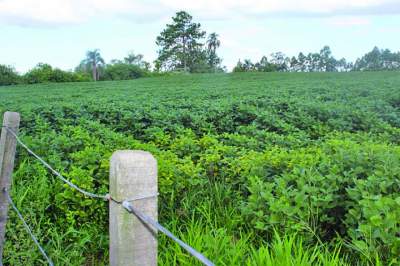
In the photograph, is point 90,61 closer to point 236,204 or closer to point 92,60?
point 92,60

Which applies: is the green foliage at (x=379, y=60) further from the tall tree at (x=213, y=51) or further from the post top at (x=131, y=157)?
the post top at (x=131, y=157)

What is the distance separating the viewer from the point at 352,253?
2.58 meters

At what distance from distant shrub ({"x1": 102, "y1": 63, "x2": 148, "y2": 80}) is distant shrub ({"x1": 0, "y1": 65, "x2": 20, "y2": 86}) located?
371 inches

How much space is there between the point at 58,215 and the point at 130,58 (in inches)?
2384

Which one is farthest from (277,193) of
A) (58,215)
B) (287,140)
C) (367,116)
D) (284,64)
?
(284,64)

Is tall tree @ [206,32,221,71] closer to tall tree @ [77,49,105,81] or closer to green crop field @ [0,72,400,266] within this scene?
tall tree @ [77,49,105,81]

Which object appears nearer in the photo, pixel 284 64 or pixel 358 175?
pixel 358 175

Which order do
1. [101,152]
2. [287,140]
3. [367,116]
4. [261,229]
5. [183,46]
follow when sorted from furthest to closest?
[183,46]
[367,116]
[287,140]
[101,152]
[261,229]

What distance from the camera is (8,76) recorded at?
35.2 m

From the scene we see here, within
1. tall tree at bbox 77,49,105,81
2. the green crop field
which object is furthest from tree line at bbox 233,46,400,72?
the green crop field

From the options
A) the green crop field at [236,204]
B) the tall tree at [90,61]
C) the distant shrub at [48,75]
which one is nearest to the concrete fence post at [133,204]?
the green crop field at [236,204]

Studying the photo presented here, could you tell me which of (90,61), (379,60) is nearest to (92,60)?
(90,61)

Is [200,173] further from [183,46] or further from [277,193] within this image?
[183,46]

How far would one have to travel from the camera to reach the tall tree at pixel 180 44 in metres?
51.7
